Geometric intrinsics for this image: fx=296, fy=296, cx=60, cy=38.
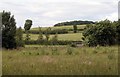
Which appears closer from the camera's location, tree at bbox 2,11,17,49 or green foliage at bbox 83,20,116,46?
tree at bbox 2,11,17,49

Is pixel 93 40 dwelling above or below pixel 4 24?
below

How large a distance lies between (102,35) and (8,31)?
700 inches

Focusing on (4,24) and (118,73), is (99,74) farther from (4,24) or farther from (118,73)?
(4,24)

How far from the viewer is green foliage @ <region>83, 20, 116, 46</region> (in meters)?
55.7

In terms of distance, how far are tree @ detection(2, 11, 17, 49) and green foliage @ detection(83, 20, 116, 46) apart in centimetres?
1438

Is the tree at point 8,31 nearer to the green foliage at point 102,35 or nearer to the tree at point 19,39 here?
the tree at point 19,39

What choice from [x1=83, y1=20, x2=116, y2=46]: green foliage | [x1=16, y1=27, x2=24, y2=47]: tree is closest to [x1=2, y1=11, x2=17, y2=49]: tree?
[x1=16, y1=27, x2=24, y2=47]: tree

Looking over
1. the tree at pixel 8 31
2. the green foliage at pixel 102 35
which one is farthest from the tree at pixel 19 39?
the green foliage at pixel 102 35

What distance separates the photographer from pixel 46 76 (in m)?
8.78

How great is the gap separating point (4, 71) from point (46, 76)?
65.8 inches

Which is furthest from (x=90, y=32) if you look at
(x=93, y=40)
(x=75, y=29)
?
(x=75, y=29)

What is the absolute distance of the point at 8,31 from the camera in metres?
51.2

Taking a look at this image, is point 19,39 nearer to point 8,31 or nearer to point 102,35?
point 8,31

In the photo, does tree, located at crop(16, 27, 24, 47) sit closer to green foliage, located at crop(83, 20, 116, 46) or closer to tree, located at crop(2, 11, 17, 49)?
tree, located at crop(2, 11, 17, 49)
